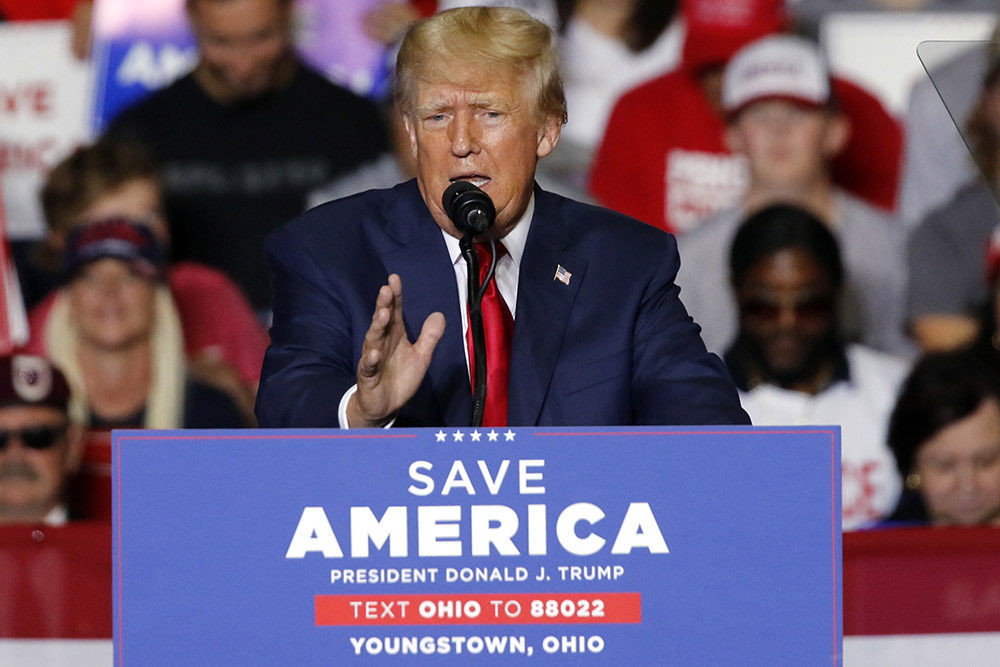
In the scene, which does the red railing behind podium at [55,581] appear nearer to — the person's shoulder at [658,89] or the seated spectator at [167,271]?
the seated spectator at [167,271]

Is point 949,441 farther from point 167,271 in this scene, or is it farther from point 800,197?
point 167,271

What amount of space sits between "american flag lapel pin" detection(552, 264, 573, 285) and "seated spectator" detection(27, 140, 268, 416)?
2.31 meters

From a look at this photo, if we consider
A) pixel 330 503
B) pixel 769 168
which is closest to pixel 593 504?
pixel 330 503

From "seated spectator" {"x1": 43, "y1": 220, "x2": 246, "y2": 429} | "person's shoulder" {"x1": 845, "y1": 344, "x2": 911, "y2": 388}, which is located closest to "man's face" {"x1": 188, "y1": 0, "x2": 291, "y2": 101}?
"seated spectator" {"x1": 43, "y1": 220, "x2": 246, "y2": 429}

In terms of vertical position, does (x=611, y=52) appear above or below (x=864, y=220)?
above

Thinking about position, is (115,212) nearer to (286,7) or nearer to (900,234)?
(286,7)

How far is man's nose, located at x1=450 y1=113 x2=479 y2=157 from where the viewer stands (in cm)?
163

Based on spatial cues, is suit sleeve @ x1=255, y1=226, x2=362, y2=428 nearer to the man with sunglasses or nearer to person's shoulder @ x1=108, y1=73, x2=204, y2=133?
the man with sunglasses

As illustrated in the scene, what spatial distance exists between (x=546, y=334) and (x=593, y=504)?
45cm

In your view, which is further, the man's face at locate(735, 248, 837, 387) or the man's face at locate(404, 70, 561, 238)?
the man's face at locate(735, 248, 837, 387)

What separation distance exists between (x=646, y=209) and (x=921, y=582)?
167 cm

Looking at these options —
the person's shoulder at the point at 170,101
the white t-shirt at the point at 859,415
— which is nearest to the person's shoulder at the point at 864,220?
the white t-shirt at the point at 859,415

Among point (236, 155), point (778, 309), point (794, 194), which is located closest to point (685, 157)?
point (794, 194)

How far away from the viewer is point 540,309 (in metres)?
1.72
